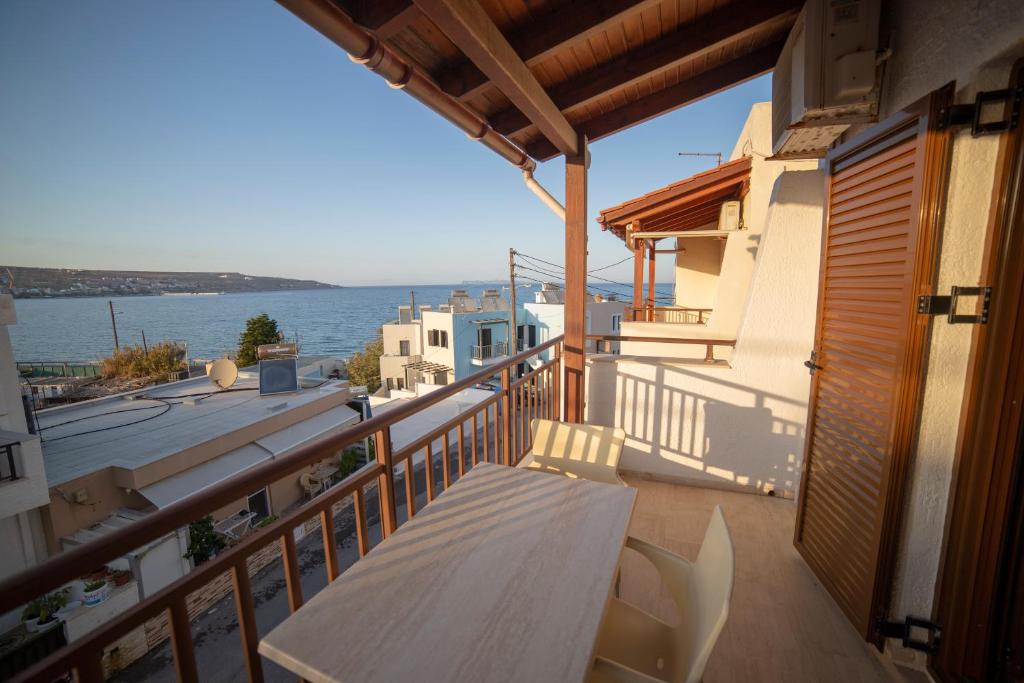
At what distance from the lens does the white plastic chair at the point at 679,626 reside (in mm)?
858

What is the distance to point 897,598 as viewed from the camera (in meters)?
1.63

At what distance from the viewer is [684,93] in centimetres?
279

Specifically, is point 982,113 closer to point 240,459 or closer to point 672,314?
point 672,314

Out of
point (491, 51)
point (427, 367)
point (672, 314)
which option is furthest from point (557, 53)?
point (427, 367)

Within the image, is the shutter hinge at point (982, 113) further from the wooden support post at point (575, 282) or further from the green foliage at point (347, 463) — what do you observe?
the green foliage at point (347, 463)

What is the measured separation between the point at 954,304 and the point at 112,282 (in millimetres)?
27877

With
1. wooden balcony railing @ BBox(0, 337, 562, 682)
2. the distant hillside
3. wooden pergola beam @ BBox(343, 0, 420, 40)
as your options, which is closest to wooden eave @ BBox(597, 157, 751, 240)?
wooden pergola beam @ BBox(343, 0, 420, 40)

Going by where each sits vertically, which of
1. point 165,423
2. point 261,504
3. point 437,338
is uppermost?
point 437,338

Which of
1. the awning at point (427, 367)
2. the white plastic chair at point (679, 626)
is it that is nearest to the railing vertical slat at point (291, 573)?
the white plastic chair at point (679, 626)

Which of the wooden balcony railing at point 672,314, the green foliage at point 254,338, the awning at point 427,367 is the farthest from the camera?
the awning at point 427,367

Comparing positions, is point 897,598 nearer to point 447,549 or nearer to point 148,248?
point 447,549

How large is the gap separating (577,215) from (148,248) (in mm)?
51253

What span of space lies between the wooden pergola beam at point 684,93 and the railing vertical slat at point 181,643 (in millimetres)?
3313

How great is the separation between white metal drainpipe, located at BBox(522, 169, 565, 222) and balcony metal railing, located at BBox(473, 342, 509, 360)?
17.5m
